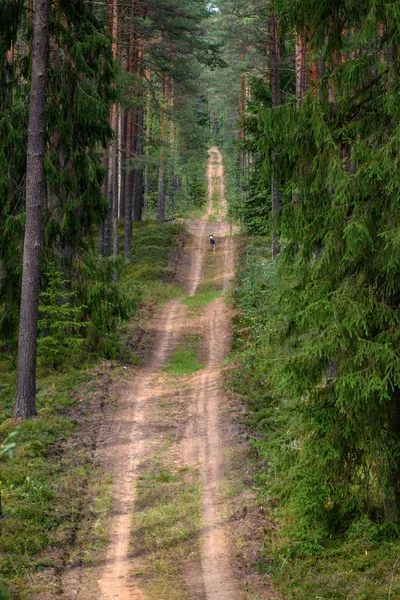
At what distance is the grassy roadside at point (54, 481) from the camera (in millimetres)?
9391

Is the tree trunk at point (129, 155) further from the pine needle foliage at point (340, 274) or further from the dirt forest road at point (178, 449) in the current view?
the pine needle foliage at point (340, 274)

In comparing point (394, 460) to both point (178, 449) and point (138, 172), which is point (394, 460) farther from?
point (138, 172)

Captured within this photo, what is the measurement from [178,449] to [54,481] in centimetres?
327

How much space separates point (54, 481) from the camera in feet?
39.8

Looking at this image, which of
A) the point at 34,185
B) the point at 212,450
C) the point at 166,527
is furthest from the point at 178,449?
the point at 34,185

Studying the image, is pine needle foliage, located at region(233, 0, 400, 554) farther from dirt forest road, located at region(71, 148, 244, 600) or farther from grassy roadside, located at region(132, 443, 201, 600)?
grassy roadside, located at region(132, 443, 201, 600)

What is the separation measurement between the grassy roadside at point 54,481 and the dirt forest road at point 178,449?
0.37 m

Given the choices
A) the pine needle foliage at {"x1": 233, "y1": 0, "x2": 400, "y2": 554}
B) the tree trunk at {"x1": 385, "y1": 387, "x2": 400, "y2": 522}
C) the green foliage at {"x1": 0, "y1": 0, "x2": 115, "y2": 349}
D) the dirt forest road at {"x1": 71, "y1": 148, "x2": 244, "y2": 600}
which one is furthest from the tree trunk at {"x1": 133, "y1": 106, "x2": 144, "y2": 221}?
the tree trunk at {"x1": 385, "y1": 387, "x2": 400, "y2": 522}

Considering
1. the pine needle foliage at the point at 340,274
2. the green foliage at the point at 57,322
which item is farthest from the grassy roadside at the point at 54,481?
the pine needle foliage at the point at 340,274

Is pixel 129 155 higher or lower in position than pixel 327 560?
higher

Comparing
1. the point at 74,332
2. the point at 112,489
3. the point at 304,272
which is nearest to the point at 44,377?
the point at 74,332

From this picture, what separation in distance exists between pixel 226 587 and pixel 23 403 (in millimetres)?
7706

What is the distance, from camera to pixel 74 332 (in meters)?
20.4

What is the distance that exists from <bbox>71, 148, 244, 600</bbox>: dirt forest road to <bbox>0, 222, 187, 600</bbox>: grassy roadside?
1.22 ft
